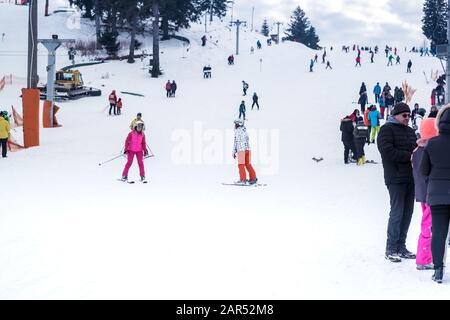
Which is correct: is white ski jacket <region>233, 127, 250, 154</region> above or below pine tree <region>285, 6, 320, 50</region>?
below

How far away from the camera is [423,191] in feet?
18.4

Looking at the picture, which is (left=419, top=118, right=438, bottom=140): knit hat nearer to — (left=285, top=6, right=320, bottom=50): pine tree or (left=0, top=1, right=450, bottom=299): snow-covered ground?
(left=0, top=1, right=450, bottom=299): snow-covered ground

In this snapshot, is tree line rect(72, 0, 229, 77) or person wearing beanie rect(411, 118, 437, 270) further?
tree line rect(72, 0, 229, 77)

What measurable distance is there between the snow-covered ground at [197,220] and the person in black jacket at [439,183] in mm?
326

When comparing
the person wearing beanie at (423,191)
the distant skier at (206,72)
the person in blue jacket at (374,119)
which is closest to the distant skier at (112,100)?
the person in blue jacket at (374,119)

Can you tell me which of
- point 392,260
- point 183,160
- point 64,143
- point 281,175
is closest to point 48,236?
point 392,260

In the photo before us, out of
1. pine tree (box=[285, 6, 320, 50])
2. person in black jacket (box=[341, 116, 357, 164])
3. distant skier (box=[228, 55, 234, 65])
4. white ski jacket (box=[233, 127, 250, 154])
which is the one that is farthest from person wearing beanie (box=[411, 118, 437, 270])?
pine tree (box=[285, 6, 320, 50])

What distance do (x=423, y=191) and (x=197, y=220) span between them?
12.3ft

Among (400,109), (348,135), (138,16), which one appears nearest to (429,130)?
(400,109)

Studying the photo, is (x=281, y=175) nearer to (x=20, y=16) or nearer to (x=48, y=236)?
(x=48, y=236)

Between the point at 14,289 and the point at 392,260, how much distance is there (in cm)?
375

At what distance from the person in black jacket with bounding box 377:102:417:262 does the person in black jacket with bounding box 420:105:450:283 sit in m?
0.60

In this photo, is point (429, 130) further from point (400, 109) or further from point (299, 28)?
point (299, 28)

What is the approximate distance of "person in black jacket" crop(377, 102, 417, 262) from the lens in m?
5.89
